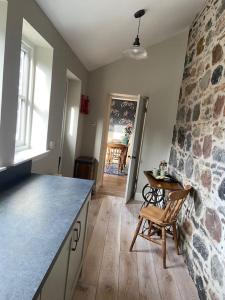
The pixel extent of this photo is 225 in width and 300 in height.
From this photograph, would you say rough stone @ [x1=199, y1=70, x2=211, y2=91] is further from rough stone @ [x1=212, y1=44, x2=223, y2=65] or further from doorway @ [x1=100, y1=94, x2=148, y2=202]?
doorway @ [x1=100, y1=94, x2=148, y2=202]

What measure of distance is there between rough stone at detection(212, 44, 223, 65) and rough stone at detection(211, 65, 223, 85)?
0.10 metres

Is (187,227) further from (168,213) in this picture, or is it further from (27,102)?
(27,102)

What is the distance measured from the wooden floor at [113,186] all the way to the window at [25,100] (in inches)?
100

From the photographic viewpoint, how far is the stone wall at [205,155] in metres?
1.94

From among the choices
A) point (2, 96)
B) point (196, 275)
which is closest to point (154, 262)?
point (196, 275)

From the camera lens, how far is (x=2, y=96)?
4.98 feet

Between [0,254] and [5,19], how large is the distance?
4.50 feet

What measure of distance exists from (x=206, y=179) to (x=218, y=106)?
0.73 metres

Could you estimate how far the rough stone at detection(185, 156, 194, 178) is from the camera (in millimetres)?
2802

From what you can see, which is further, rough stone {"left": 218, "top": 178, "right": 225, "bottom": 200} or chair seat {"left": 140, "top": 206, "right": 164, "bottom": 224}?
chair seat {"left": 140, "top": 206, "right": 164, "bottom": 224}

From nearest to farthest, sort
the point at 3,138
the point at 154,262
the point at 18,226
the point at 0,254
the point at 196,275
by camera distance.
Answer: the point at 0,254 → the point at 18,226 → the point at 3,138 → the point at 196,275 → the point at 154,262

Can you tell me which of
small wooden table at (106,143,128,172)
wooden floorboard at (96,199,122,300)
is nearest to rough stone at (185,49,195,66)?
wooden floorboard at (96,199,122,300)

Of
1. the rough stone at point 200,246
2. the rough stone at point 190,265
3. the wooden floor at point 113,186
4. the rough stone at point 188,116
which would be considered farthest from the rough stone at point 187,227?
the wooden floor at point 113,186

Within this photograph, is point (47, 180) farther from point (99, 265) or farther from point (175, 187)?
point (175, 187)
